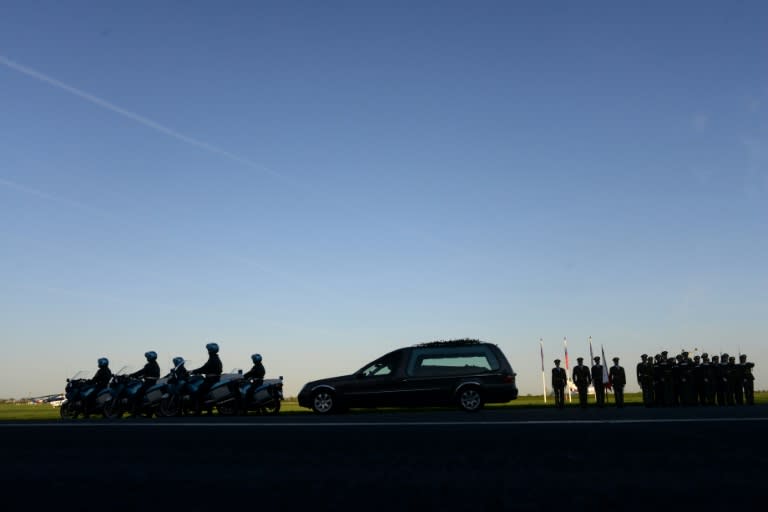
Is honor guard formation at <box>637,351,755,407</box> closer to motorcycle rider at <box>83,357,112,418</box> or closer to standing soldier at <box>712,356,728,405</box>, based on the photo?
standing soldier at <box>712,356,728,405</box>

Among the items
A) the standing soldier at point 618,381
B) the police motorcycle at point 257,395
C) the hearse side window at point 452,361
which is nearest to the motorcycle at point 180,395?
the police motorcycle at point 257,395

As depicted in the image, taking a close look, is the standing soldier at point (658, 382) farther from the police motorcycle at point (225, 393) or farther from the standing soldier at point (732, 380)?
the police motorcycle at point (225, 393)

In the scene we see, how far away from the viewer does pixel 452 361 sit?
60.8 ft

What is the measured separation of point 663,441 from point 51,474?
583cm

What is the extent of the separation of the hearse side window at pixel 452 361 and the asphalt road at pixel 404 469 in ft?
29.9

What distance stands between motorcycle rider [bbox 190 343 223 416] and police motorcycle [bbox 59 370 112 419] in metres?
3.00

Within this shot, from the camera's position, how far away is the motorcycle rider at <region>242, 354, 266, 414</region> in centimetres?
1933

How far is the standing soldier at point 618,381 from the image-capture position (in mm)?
20703

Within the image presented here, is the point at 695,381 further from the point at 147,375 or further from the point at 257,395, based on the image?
the point at 147,375

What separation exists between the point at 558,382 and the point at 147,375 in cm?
1170

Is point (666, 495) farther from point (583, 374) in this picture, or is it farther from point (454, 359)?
point (583, 374)

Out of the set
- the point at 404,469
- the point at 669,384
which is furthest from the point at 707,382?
the point at 404,469

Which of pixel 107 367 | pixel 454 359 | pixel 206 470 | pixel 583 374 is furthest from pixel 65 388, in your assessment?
pixel 206 470

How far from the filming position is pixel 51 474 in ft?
19.6
